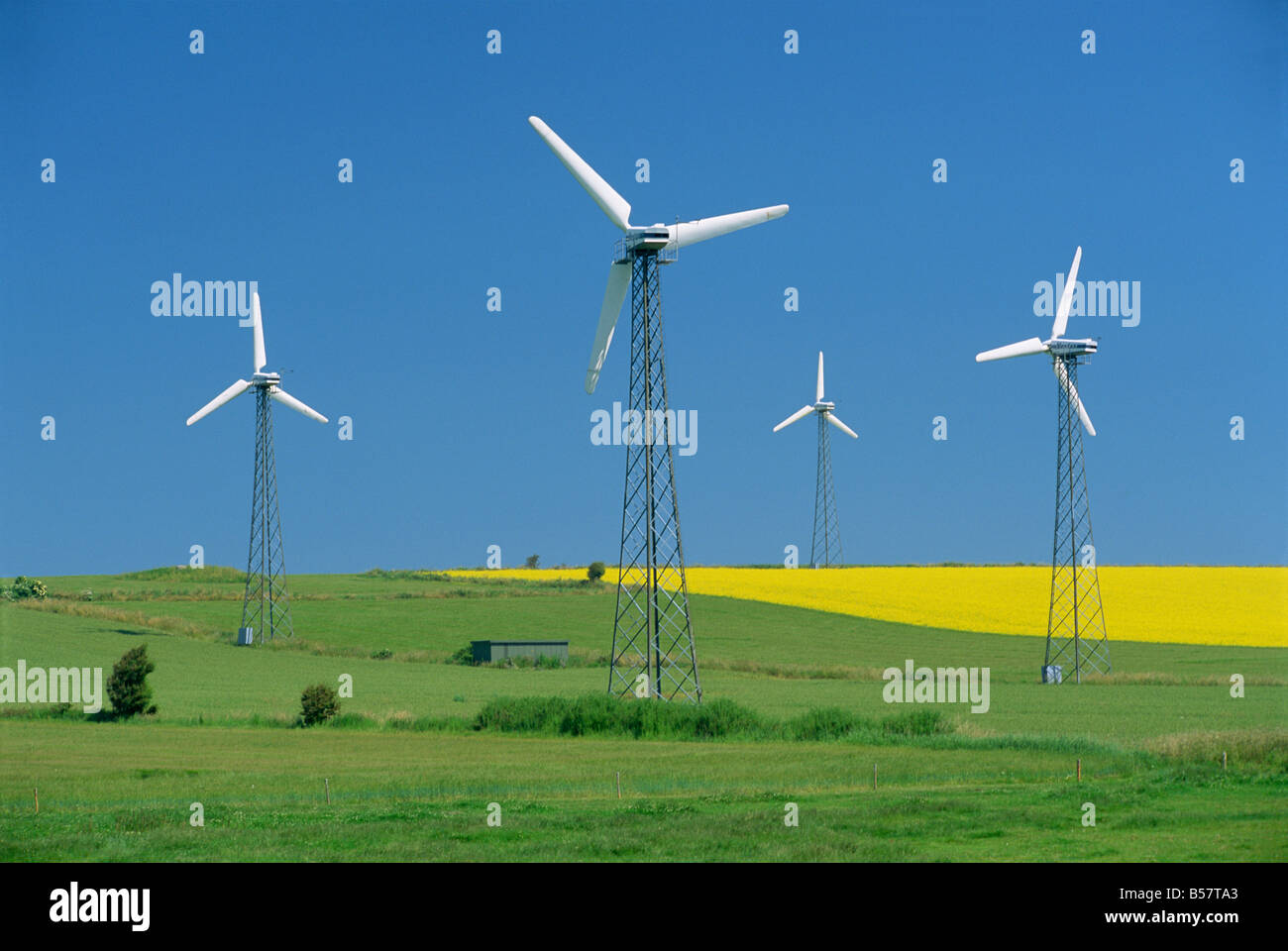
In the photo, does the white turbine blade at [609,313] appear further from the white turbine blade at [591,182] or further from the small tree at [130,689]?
the small tree at [130,689]

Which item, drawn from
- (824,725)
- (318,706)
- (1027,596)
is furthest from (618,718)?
(1027,596)

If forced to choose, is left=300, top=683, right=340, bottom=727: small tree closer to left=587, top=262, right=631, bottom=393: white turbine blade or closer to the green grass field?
the green grass field

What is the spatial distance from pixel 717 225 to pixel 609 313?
208 inches

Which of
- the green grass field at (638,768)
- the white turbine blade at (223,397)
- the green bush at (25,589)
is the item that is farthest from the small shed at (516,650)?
the green bush at (25,589)

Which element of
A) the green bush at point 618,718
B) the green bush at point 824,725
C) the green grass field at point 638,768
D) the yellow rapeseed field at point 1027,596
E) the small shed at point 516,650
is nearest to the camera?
the green grass field at point 638,768

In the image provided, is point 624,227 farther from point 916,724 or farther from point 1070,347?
point 1070,347

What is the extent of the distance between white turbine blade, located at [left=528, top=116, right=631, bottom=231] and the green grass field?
19353mm

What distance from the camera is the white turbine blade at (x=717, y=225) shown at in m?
53.7

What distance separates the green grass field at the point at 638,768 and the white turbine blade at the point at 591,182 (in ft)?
63.5

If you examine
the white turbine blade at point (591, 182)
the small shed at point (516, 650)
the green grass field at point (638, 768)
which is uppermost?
the white turbine blade at point (591, 182)

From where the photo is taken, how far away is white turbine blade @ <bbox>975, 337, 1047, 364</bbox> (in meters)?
77.2

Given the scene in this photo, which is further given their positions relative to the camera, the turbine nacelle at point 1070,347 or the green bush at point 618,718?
the turbine nacelle at point 1070,347

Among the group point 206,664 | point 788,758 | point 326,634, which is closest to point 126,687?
point 206,664
